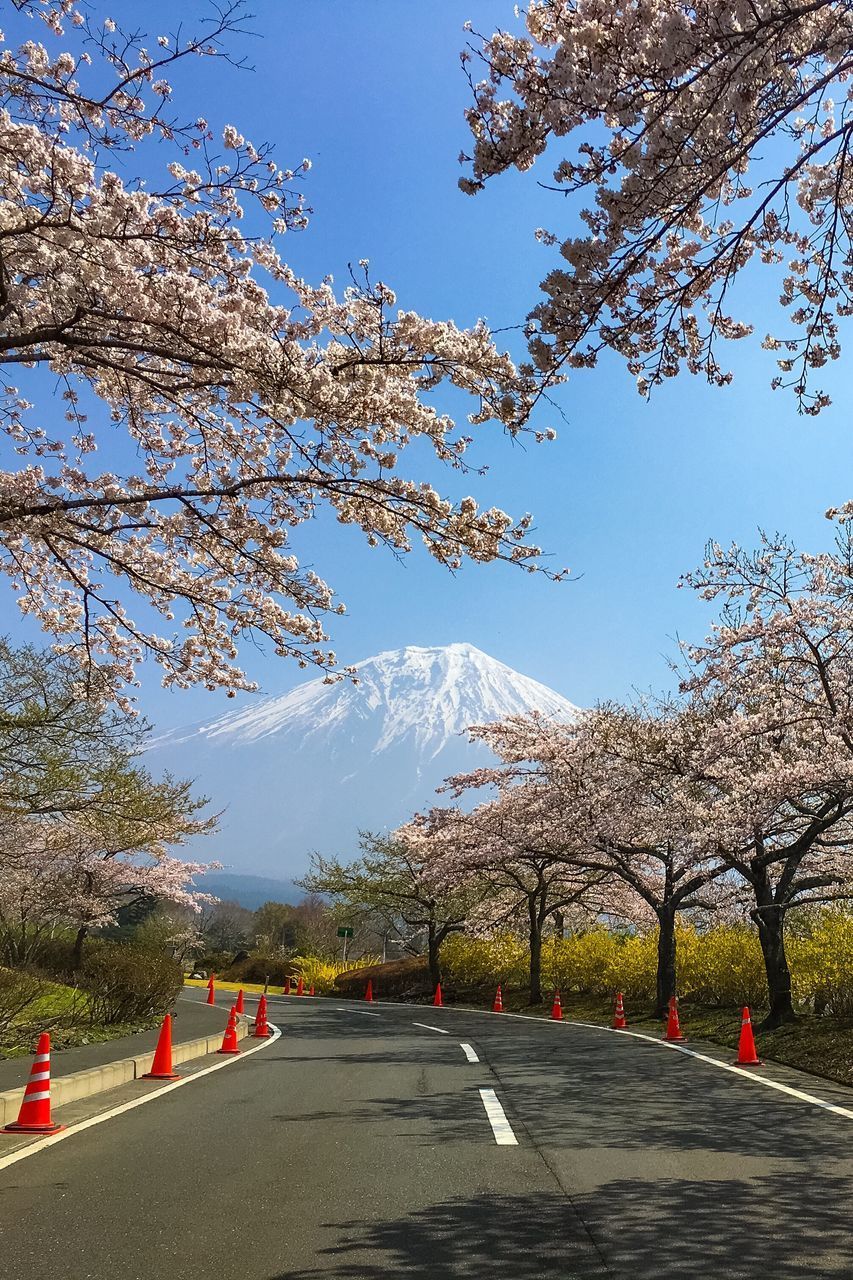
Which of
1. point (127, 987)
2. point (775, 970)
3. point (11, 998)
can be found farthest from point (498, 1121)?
point (127, 987)

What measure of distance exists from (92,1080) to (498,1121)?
447 centimetres

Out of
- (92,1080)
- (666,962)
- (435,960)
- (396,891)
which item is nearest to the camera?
(92,1080)

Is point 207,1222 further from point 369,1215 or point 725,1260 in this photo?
point 725,1260

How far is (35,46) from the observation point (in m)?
6.63

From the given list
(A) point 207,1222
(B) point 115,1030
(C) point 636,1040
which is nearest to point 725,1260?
(A) point 207,1222

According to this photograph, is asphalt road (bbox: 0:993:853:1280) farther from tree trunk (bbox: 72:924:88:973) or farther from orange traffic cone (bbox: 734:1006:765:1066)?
tree trunk (bbox: 72:924:88:973)

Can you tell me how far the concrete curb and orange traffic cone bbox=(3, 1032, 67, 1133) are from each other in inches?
15.0

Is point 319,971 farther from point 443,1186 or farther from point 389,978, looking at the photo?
point 443,1186

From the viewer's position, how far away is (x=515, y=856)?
990 inches

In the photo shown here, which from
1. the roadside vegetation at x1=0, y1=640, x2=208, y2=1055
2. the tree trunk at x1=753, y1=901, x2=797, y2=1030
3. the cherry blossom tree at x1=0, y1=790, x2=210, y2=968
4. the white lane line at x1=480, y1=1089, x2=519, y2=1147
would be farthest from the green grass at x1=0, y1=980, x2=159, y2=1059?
the tree trunk at x1=753, y1=901, x2=797, y2=1030

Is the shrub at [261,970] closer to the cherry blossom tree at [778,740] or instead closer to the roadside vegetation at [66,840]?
the roadside vegetation at [66,840]

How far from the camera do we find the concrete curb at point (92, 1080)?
739 cm

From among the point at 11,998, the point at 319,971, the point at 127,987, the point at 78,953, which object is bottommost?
the point at 319,971

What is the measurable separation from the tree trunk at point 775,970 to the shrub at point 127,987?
1144 centimetres
